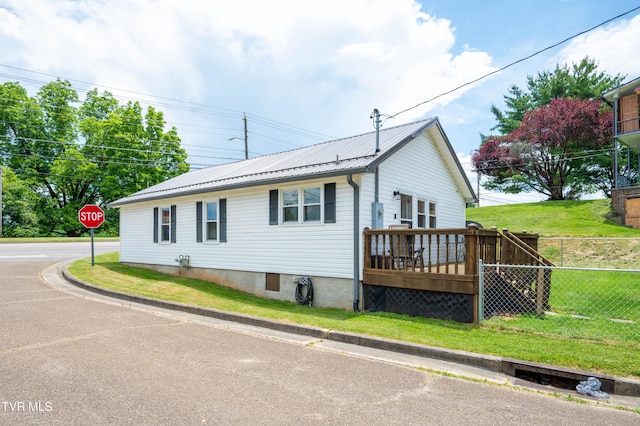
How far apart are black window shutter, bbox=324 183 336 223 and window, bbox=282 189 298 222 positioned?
1048 mm

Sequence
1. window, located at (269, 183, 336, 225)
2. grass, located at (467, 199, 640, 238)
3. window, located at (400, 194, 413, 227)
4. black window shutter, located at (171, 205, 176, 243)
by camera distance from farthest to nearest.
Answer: grass, located at (467, 199, 640, 238)
black window shutter, located at (171, 205, 176, 243)
window, located at (400, 194, 413, 227)
window, located at (269, 183, 336, 225)

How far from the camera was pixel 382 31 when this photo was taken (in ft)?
32.6

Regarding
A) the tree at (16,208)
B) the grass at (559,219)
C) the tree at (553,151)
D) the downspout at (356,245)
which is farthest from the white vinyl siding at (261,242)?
the tree at (553,151)

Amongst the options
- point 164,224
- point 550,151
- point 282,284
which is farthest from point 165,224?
point 550,151

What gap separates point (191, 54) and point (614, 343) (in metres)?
17.9

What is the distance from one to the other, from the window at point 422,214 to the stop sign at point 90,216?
11.7 meters

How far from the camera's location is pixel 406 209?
1072 cm

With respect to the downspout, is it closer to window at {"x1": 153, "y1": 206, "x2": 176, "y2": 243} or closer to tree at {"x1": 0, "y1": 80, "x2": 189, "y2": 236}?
window at {"x1": 153, "y1": 206, "x2": 176, "y2": 243}

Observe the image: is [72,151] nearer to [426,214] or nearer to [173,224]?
[173,224]

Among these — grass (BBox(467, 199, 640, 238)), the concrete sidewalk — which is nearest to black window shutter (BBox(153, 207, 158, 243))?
the concrete sidewalk

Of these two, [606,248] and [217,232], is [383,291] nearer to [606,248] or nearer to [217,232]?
[217,232]

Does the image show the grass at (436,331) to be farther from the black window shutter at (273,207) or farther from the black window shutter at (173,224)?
the black window shutter at (173,224)

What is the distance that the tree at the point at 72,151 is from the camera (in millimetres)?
32344

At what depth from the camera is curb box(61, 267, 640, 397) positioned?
4.23 metres
